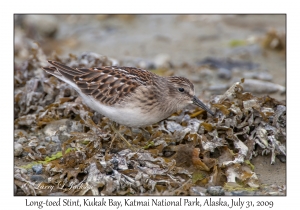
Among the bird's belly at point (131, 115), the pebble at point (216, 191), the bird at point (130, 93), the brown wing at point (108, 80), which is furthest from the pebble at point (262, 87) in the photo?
the pebble at point (216, 191)

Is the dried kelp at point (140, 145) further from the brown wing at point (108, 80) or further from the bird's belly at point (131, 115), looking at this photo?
the brown wing at point (108, 80)

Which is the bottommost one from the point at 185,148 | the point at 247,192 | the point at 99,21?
the point at 247,192

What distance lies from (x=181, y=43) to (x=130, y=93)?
271 inches

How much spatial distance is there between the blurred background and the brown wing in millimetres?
3057

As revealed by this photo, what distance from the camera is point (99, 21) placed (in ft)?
50.9

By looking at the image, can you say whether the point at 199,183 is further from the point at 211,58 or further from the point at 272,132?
the point at 211,58

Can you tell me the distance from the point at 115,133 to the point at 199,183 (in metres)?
1.71

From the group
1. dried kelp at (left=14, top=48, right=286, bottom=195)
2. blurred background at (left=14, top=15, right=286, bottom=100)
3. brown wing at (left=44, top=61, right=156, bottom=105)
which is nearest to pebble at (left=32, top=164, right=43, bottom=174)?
dried kelp at (left=14, top=48, right=286, bottom=195)

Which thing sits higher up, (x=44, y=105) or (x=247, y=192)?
(x=44, y=105)

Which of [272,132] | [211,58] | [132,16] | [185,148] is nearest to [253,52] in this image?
[211,58]

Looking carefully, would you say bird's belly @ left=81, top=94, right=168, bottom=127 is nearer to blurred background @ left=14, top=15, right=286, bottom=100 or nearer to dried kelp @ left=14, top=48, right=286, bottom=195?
dried kelp @ left=14, top=48, right=286, bottom=195

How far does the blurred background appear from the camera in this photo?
1142 centimetres

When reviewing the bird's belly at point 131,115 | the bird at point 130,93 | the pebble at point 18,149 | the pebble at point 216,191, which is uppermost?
the bird at point 130,93

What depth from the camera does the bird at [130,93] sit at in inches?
275
